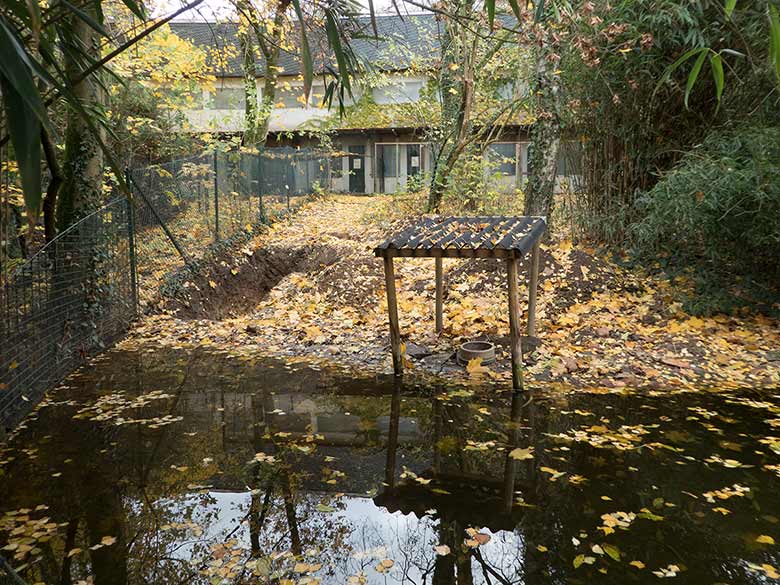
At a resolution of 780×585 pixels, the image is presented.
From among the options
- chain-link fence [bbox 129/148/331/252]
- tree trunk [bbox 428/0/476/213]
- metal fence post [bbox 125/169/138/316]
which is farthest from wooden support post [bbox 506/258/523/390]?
tree trunk [bbox 428/0/476/213]

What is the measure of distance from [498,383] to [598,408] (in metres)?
0.88

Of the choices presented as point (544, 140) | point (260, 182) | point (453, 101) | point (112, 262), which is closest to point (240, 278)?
point (112, 262)

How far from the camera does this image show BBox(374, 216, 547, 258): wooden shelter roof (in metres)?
4.43

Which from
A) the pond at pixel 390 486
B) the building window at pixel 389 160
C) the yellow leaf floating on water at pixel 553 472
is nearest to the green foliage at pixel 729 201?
the pond at pixel 390 486

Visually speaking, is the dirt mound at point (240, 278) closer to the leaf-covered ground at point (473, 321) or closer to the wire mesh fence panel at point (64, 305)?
the leaf-covered ground at point (473, 321)

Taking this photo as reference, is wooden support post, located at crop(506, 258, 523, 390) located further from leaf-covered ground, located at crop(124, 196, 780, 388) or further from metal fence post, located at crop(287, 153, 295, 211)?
metal fence post, located at crop(287, 153, 295, 211)

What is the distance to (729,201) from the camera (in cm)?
596

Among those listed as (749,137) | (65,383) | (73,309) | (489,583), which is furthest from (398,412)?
(749,137)

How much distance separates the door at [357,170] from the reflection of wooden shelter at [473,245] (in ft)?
54.6

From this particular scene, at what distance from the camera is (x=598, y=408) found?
436 cm

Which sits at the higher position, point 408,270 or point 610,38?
point 610,38

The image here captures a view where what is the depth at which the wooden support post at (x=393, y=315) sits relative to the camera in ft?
16.4

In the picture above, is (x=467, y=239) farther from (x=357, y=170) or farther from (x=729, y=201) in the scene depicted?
(x=357, y=170)

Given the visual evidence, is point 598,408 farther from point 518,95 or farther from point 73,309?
point 518,95
